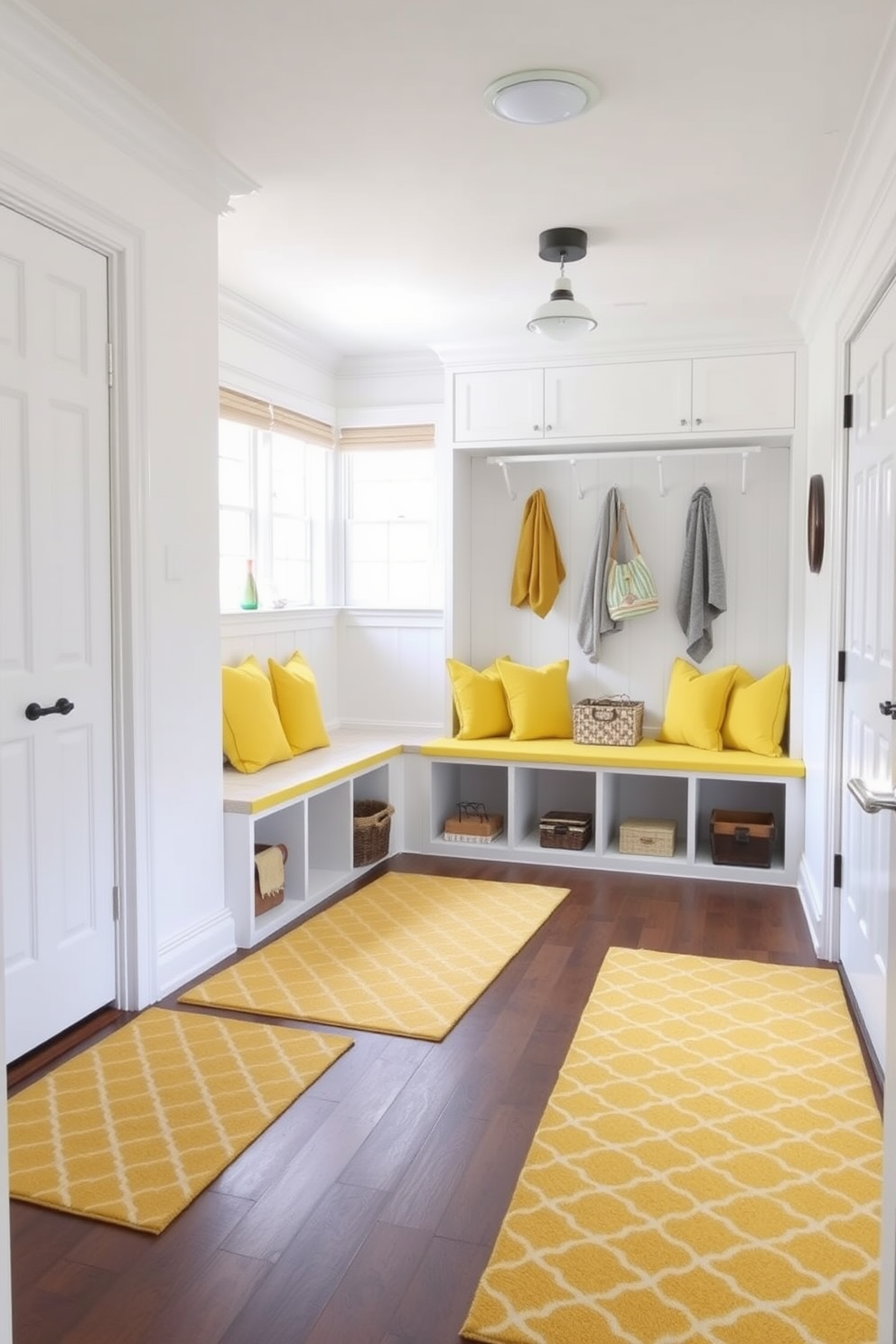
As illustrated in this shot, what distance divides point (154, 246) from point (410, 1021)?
236cm

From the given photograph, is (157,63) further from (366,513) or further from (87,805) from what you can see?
(366,513)

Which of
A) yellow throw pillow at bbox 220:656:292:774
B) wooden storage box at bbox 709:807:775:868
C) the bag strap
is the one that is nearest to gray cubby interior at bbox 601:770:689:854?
wooden storage box at bbox 709:807:775:868

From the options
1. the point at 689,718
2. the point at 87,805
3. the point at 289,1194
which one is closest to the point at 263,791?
the point at 87,805

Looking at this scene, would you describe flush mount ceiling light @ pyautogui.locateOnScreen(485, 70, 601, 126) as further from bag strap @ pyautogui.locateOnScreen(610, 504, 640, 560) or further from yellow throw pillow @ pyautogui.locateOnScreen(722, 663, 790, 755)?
yellow throw pillow @ pyautogui.locateOnScreen(722, 663, 790, 755)

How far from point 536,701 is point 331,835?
4.03ft

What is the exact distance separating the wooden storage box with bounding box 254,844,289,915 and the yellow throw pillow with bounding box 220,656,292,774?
1.06 feet

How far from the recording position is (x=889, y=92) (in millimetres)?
2555

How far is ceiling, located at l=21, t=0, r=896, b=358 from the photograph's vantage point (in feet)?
7.77

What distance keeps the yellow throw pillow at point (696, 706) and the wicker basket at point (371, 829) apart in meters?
1.40

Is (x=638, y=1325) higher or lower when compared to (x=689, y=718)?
lower

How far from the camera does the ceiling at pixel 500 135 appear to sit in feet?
7.77

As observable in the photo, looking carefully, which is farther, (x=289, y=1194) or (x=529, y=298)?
(x=529, y=298)

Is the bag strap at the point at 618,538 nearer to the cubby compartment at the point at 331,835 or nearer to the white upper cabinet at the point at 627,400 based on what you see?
the white upper cabinet at the point at 627,400

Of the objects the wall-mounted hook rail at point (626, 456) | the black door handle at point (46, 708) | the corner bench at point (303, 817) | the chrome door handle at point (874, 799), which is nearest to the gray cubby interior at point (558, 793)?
the corner bench at point (303, 817)
